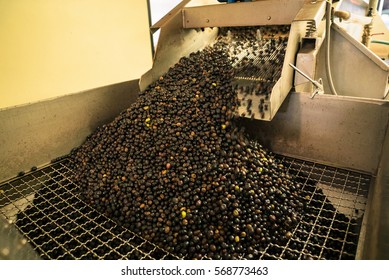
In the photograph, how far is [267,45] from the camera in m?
2.03

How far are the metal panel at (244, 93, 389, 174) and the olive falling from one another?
247 millimetres

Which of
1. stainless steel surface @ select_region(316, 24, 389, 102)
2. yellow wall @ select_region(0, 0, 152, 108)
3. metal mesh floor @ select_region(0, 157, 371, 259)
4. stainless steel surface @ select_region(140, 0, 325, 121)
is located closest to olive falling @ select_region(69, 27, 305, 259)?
metal mesh floor @ select_region(0, 157, 371, 259)

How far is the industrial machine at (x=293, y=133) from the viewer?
1327 millimetres

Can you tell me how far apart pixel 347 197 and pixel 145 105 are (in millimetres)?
1325

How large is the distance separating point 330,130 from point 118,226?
1343mm

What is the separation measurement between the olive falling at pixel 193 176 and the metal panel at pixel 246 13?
0.90 ft

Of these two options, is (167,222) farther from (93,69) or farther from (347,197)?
(93,69)

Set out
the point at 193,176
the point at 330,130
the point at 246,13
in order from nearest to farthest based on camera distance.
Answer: the point at 193,176 < the point at 330,130 < the point at 246,13

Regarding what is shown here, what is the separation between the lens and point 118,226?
1.45 meters

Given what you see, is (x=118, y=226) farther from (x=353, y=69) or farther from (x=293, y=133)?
(x=353, y=69)

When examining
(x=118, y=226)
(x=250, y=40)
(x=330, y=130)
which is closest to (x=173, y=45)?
(x=250, y=40)

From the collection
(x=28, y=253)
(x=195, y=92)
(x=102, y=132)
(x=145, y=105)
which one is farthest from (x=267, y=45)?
(x=28, y=253)

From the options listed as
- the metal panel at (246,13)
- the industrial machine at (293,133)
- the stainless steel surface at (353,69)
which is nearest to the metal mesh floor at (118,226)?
the industrial machine at (293,133)

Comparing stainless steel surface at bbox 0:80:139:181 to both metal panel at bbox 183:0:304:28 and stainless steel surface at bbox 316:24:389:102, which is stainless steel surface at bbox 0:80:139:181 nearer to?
metal panel at bbox 183:0:304:28
